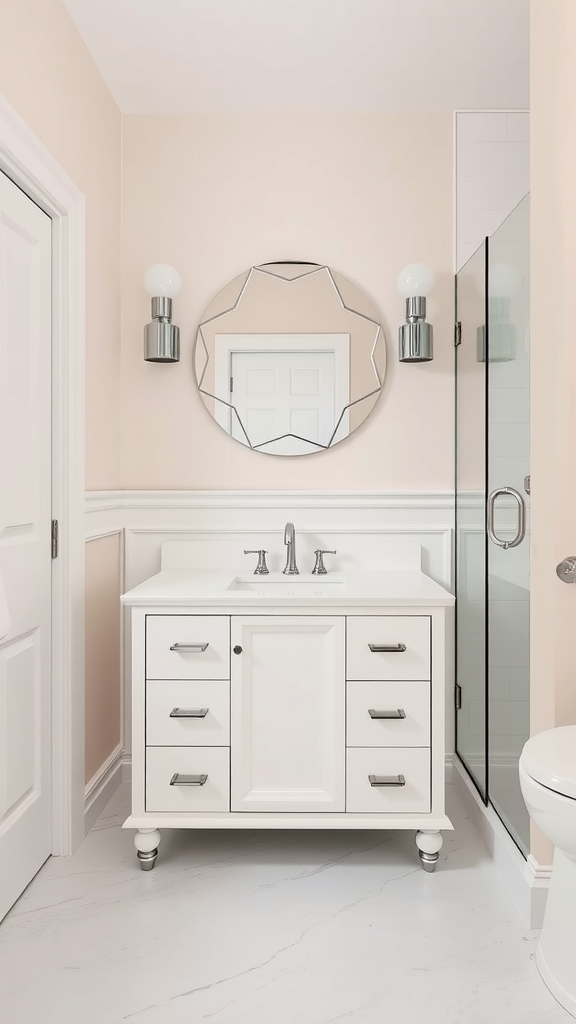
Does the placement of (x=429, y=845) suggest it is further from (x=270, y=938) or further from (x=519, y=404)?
(x=519, y=404)

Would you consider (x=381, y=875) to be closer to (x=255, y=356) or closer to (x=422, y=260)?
(x=255, y=356)

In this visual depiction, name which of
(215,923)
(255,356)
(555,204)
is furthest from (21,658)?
(555,204)

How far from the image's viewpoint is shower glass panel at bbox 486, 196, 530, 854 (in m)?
1.90

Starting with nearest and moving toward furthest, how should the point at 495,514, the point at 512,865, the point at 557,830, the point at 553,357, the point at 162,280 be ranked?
the point at 557,830 < the point at 553,357 < the point at 512,865 < the point at 495,514 < the point at 162,280

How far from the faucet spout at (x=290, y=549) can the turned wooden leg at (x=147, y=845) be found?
902 millimetres

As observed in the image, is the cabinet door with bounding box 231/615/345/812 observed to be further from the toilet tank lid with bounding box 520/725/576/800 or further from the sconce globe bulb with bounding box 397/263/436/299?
the sconce globe bulb with bounding box 397/263/436/299

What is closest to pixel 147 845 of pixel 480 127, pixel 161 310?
pixel 161 310

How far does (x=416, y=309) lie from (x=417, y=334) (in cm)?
9

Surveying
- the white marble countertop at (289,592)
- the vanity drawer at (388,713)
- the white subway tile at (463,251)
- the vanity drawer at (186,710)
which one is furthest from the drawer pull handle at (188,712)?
the white subway tile at (463,251)

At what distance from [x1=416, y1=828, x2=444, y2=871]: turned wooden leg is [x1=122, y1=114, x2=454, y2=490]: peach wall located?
3.81 ft

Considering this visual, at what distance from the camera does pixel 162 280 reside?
2.50m

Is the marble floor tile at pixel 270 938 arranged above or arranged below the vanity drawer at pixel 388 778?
below

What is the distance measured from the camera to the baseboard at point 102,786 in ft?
7.46

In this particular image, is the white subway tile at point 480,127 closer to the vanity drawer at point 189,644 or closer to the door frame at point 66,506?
the door frame at point 66,506
